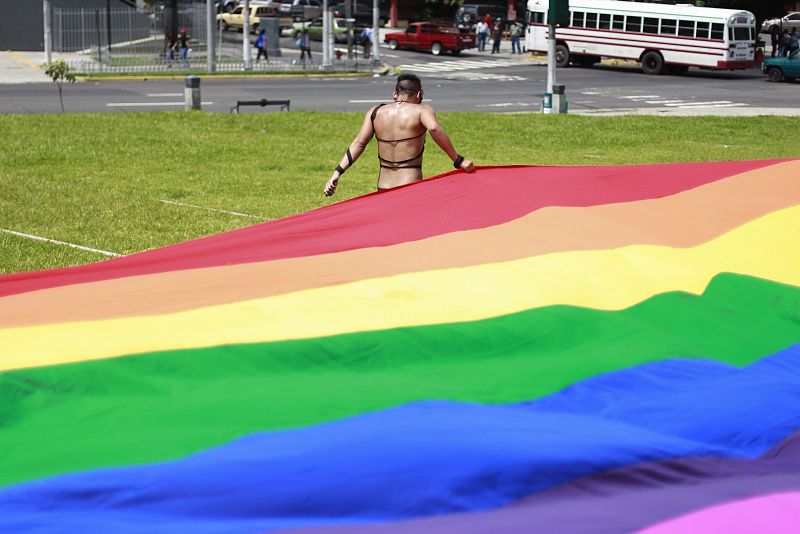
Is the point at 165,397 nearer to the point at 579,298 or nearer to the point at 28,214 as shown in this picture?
the point at 579,298

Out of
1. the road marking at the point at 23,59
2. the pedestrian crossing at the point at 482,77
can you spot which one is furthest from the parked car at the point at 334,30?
the road marking at the point at 23,59

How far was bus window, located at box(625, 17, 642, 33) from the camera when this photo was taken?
45062 millimetres

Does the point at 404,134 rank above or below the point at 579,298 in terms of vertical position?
above

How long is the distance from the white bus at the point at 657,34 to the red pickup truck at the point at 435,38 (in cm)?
811

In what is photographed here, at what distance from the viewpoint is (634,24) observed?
4516 cm

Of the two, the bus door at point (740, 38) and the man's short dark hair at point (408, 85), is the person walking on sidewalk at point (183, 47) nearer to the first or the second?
the bus door at point (740, 38)

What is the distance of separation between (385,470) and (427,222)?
407 centimetres

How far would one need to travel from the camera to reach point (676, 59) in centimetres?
4488

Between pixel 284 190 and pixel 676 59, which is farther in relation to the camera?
pixel 676 59

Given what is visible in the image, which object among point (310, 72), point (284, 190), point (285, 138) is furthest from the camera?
point (310, 72)

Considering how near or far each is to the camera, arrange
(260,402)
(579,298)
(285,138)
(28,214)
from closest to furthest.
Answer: (260,402), (579,298), (28,214), (285,138)

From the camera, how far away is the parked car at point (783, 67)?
143 feet

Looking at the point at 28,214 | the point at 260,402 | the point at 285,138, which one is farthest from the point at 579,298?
the point at 285,138

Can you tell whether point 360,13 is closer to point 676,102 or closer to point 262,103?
point 676,102
